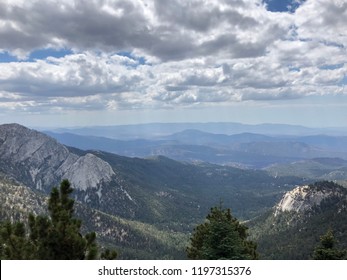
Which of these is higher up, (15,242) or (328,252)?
(15,242)

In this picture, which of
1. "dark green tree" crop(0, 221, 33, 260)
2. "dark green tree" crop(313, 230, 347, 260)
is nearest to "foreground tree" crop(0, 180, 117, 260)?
"dark green tree" crop(0, 221, 33, 260)

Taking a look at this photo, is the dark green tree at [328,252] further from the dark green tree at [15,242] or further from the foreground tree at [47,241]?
the dark green tree at [15,242]

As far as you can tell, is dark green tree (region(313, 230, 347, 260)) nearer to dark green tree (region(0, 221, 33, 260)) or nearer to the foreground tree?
the foreground tree

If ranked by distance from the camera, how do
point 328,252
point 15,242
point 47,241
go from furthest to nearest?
1. point 328,252
2. point 47,241
3. point 15,242

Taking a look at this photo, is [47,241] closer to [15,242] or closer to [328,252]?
[15,242]

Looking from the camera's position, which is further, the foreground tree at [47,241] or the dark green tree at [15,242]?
the foreground tree at [47,241]

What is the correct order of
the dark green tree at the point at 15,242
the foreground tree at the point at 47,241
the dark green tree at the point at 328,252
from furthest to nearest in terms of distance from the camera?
the dark green tree at the point at 328,252 < the foreground tree at the point at 47,241 < the dark green tree at the point at 15,242

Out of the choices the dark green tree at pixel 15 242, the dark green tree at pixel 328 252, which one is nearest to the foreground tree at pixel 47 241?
the dark green tree at pixel 15 242

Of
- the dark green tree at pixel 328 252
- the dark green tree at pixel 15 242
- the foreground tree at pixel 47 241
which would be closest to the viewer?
the dark green tree at pixel 15 242

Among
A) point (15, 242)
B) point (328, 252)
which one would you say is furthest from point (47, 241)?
point (328, 252)
